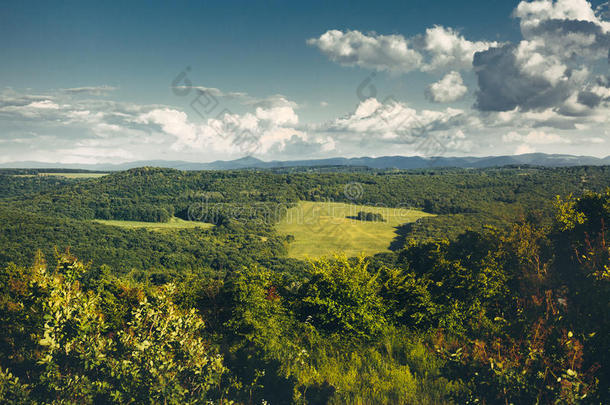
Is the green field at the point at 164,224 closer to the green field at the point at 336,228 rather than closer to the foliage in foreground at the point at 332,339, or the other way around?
the green field at the point at 336,228

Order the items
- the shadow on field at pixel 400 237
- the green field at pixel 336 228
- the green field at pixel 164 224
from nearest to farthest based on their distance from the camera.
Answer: the shadow on field at pixel 400 237
the green field at pixel 336 228
the green field at pixel 164 224

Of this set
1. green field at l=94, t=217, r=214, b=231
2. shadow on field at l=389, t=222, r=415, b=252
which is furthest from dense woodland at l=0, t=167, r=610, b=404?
green field at l=94, t=217, r=214, b=231

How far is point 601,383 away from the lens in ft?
20.5

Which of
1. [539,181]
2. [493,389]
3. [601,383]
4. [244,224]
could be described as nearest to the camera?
[601,383]

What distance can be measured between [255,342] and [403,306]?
10.5 m

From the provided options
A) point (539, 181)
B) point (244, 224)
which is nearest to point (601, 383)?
point (244, 224)

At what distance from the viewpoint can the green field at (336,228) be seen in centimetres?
11541

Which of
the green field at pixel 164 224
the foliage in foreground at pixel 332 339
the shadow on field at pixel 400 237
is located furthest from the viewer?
the green field at pixel 164 224

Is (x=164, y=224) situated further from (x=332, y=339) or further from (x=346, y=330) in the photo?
(x=332, y=339)


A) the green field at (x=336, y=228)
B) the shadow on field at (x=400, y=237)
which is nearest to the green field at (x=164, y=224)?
the green field at (x=336, y=228)

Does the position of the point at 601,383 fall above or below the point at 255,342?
above

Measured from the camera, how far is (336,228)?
5399 inches

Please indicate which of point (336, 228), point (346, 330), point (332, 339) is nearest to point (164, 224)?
point (336, 228)

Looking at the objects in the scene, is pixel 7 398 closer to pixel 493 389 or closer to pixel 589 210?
pixel 493 389
